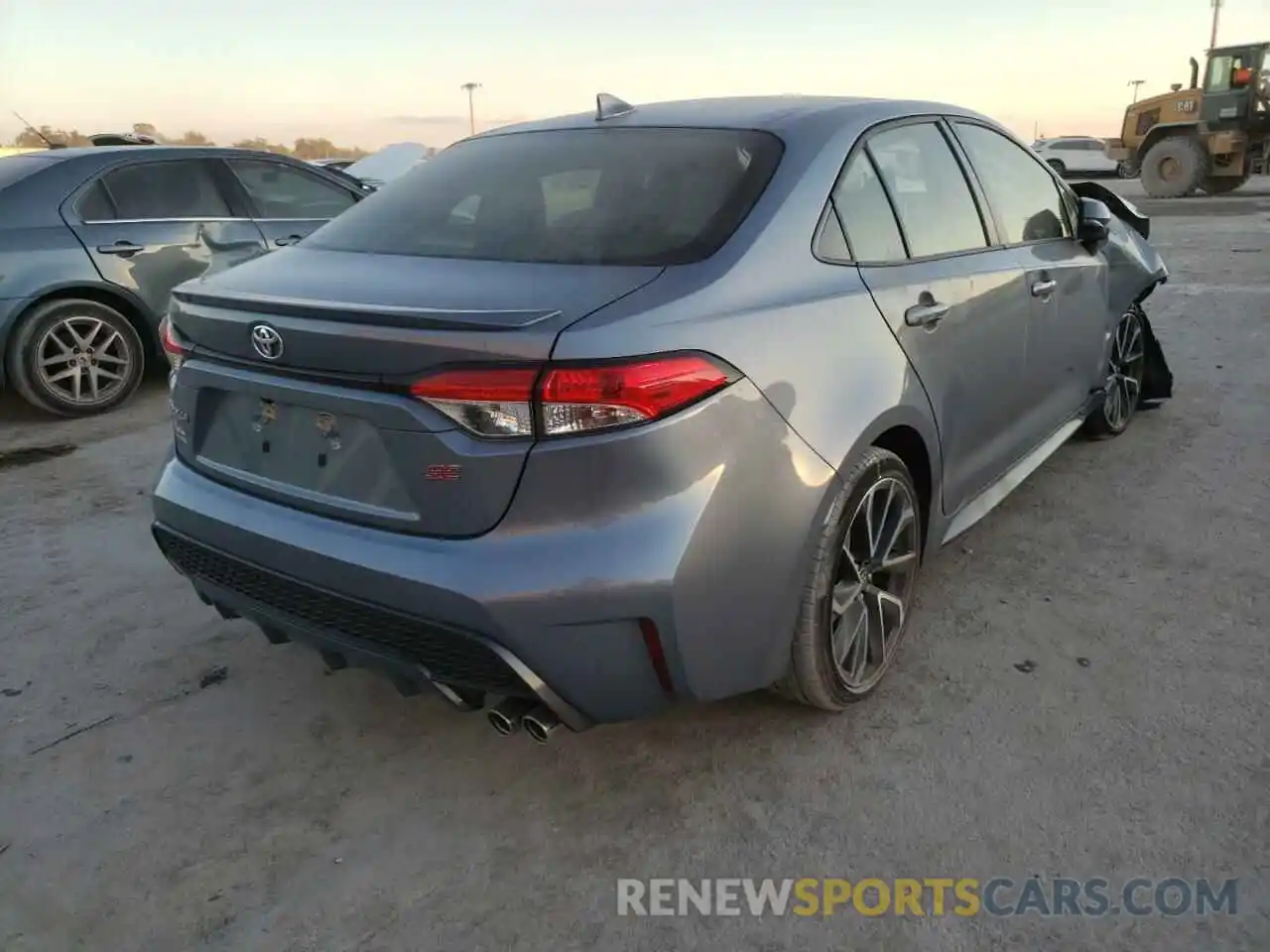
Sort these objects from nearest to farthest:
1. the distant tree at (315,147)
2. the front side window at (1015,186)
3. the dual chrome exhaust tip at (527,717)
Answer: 1. the dual chrome exhaust tip at (527,717)
2. the front side window at (1015,186)
3. the distant tree at (315,147)

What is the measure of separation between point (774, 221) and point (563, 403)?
80 cm

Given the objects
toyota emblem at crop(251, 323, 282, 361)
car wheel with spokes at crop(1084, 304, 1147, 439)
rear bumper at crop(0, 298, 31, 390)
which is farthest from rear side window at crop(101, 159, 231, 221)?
car wheel with spokes at crop(1084, 304, 1147, 439)

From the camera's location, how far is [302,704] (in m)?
2.80

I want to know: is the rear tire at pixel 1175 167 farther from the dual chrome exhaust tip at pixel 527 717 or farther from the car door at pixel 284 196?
the dual chrome exhaust tip at pixel 527 717

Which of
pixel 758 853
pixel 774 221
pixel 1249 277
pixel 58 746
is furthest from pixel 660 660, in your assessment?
pixel 1249 277

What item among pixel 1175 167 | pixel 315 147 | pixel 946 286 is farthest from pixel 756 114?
pixel 315 147

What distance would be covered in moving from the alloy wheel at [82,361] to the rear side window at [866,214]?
15.8 feet

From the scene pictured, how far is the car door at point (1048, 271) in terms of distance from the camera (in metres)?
3.45

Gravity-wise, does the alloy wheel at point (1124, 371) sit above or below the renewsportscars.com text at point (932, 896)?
above

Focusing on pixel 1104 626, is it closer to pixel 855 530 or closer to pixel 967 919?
pixel 855 530

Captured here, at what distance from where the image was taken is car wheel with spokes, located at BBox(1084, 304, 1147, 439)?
15.2 ft

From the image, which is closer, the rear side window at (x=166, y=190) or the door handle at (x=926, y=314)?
the door handle at (x=926, y=314)

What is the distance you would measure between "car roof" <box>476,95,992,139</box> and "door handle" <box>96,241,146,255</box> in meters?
3.55

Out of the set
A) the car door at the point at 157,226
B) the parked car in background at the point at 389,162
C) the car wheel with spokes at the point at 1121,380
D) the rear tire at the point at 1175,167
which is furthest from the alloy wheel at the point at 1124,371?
the rear tire at the point at 1175,167
